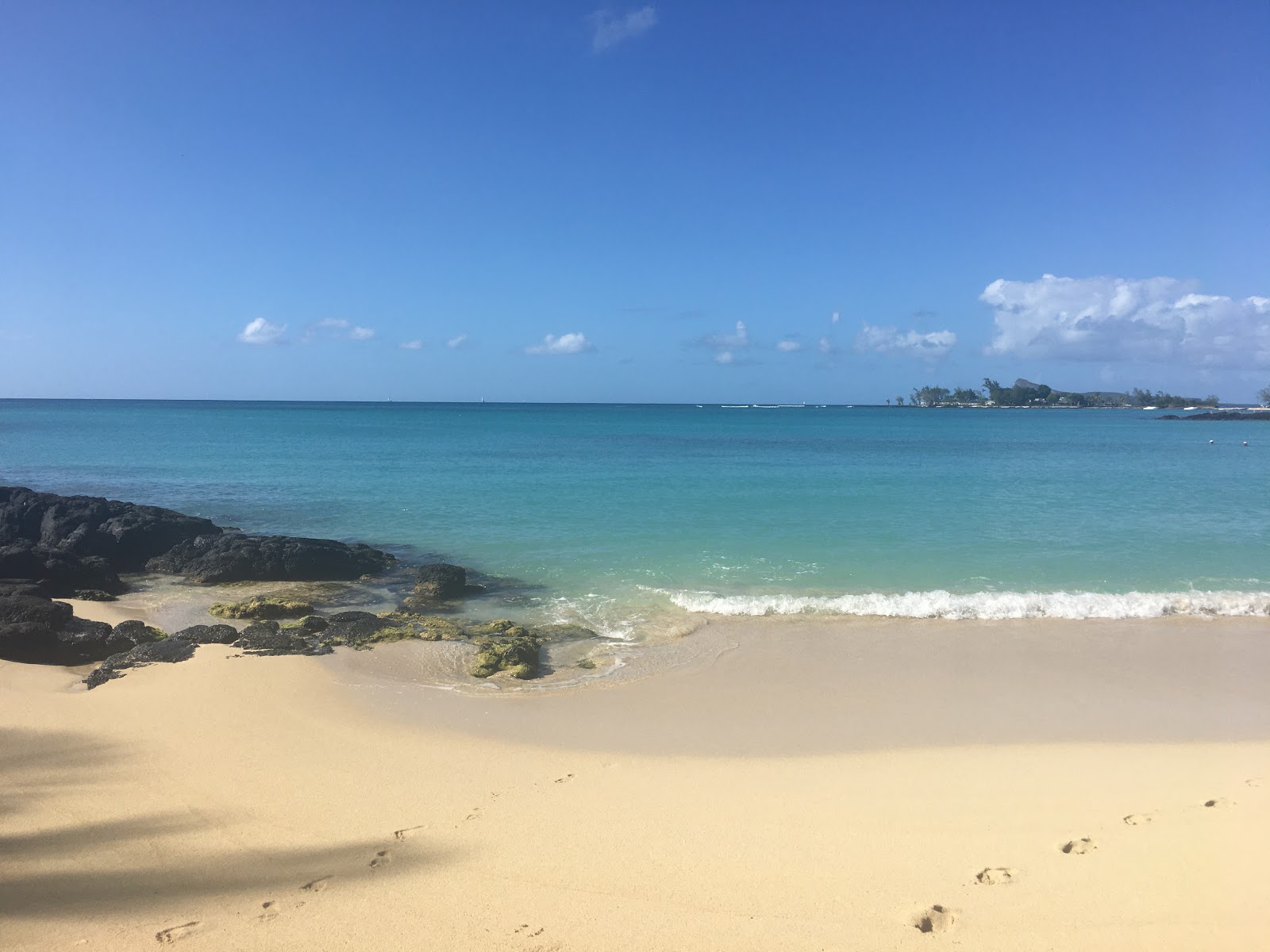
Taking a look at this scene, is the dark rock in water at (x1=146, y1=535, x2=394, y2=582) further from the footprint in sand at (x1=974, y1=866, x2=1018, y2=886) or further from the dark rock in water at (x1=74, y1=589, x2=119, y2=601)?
the footprint in sand at (x1=974, y1=866, x2=1018, y2=886)

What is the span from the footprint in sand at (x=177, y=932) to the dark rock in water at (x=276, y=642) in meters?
5.71

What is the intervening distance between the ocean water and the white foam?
0.04 metres

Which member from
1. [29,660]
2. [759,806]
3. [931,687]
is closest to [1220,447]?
[931,687]

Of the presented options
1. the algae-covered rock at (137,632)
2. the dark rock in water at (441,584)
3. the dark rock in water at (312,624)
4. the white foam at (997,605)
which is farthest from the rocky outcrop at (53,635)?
the white foam at (997,605)

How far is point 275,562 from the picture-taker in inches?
572

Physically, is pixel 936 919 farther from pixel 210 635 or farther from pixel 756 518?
pixel 756 518

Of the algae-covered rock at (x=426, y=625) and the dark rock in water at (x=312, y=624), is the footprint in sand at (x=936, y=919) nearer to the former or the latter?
the algae-covered rock at (x=426, y=625)

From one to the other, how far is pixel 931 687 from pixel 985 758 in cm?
197

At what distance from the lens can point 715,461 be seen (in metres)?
42.4

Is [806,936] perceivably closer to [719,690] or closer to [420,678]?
[719,690]

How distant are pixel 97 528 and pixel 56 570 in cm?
329

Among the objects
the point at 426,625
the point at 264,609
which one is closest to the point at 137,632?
the point at 264,609

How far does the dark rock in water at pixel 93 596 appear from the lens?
42.0ft

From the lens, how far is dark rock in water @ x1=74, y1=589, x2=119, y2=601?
42.0 ft
